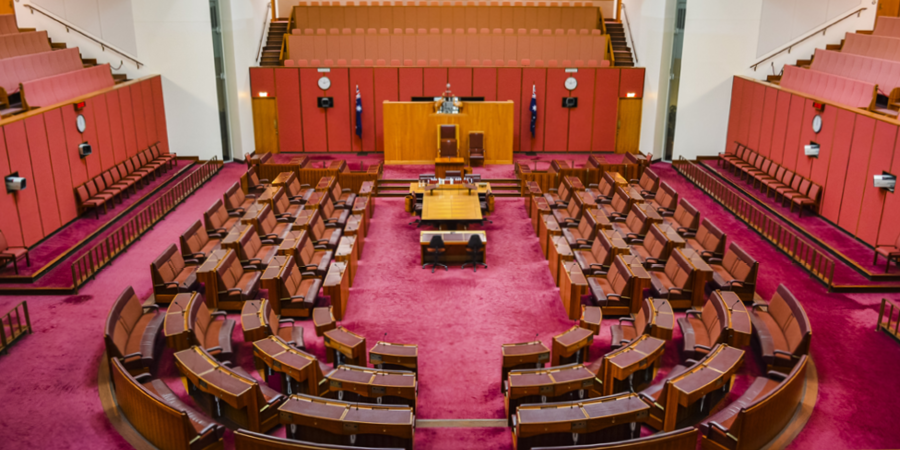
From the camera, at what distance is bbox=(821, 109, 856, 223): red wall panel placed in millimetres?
15211

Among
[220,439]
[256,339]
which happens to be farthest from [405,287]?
[220,439]

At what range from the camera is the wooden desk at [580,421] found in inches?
303

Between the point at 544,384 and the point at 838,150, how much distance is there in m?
11.0

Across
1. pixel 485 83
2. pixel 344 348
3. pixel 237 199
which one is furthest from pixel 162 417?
pixel 485 83

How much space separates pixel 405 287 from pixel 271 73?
40.8 feet

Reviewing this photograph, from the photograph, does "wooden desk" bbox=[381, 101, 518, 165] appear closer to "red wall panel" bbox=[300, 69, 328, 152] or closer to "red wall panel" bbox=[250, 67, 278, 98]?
"red wall panel" bbox=[300, 69, 328, 152]

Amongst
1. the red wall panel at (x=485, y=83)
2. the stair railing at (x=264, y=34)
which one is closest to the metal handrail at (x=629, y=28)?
the red wall panel at (x=485, y=83)

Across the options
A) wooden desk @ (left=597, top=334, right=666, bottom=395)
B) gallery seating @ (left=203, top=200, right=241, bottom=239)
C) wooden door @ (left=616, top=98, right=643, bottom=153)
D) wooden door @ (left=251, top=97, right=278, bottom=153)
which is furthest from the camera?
wooden door @ (left=616, top=98, right=643, bottom=153)

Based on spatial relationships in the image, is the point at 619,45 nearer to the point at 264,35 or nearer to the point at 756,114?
the point at 756,114

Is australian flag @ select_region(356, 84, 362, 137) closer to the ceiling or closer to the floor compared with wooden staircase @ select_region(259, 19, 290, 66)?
closer to the floor

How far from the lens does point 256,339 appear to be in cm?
1013

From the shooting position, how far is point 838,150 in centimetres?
1557

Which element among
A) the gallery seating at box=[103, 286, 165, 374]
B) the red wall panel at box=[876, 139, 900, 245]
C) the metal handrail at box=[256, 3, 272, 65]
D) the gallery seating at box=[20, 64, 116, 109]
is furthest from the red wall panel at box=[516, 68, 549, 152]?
the gallery seating at box=[103, 286, 165, 374]

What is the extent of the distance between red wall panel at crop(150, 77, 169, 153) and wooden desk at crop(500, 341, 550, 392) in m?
15.3
